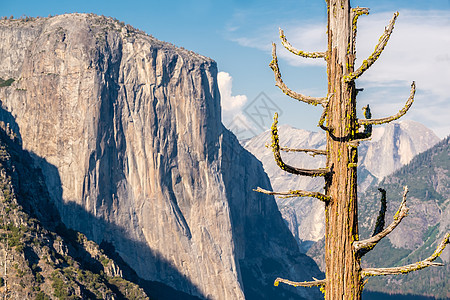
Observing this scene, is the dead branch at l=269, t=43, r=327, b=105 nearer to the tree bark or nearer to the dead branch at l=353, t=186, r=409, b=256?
the tree bark

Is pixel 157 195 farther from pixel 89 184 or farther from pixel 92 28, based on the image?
pixel 92 28

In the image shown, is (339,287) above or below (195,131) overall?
below

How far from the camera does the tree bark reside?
40.4 ft

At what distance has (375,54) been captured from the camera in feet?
39.4

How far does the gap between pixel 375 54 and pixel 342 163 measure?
2218 mm

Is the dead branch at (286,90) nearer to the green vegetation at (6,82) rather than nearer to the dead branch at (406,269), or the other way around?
the dead branch at (406,269)

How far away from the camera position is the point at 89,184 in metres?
159

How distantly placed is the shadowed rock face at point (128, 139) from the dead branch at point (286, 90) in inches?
5802

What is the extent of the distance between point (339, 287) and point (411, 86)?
14.0 ft

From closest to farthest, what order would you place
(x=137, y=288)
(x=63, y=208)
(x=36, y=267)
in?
(x=36, y=267)
(x=137, y=288)
(x=63, y=208)

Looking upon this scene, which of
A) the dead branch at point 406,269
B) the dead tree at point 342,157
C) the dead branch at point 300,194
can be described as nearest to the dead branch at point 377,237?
the dead tree at point 342,157

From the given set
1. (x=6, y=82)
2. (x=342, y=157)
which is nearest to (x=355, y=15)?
(x=342, y=157)

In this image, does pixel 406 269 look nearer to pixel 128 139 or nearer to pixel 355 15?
pixel 355 15

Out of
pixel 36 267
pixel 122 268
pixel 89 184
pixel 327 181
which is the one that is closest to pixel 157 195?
pixel 89 184
